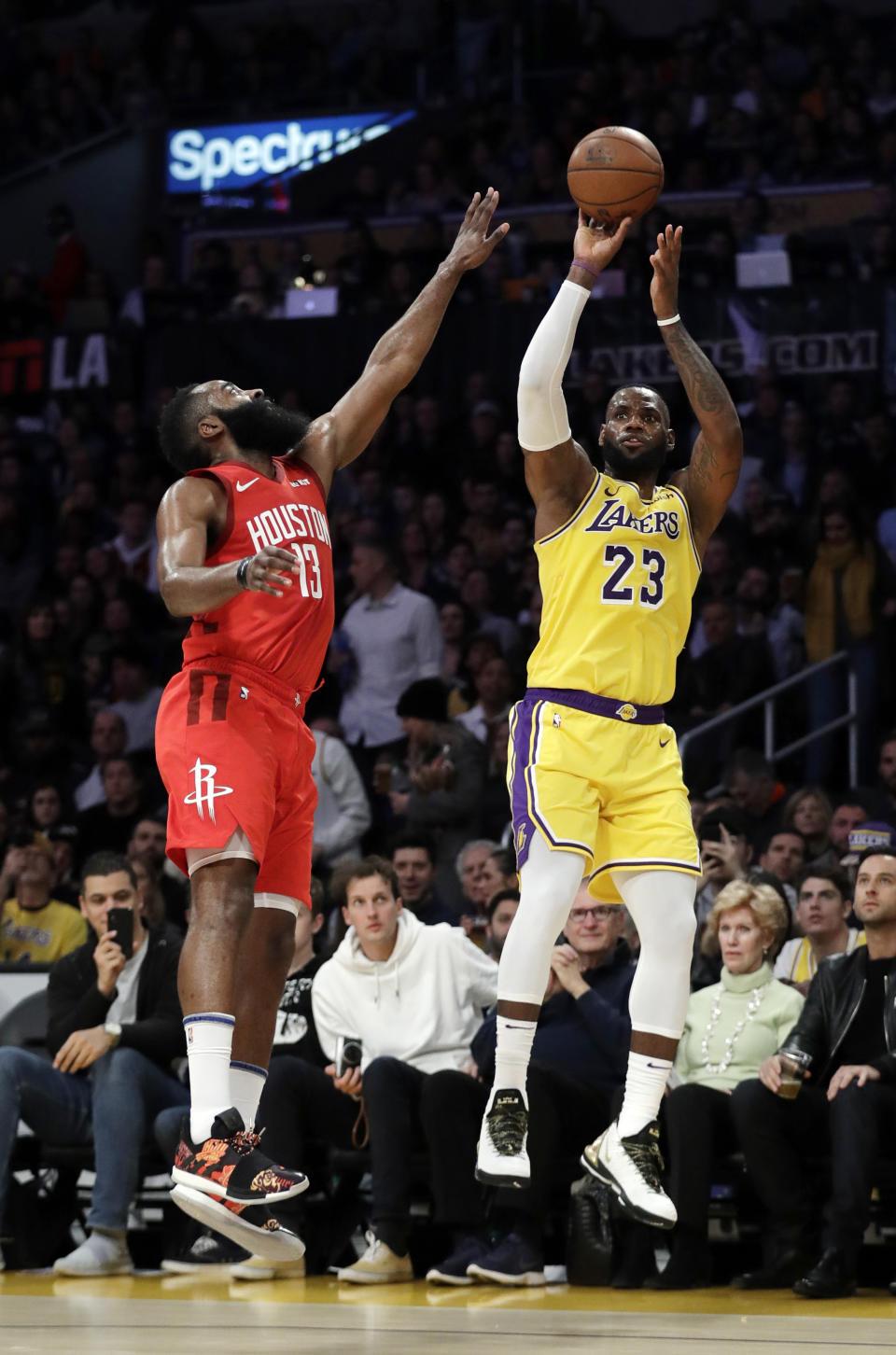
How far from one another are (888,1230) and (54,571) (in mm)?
8151

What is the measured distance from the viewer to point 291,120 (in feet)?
62.8

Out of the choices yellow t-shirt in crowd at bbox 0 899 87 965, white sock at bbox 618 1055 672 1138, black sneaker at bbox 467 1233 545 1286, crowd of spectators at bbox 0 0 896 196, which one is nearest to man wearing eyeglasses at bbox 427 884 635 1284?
black sneaker at bbox 467 1233 545 1286

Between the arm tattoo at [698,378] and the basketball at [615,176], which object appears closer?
the basketball at [615,176]

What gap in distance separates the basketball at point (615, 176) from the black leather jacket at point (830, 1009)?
2971 millimetres

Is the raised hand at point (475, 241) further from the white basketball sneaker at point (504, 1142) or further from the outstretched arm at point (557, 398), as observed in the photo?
the white basketball sneaker at point (504, 1142)

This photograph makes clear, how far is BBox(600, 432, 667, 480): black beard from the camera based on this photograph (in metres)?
5.89

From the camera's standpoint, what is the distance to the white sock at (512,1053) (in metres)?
5.60

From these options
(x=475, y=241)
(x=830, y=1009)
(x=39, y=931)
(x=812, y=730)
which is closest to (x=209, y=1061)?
(x=475, y=241)

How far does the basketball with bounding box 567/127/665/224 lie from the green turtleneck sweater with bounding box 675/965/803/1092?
3127 mm

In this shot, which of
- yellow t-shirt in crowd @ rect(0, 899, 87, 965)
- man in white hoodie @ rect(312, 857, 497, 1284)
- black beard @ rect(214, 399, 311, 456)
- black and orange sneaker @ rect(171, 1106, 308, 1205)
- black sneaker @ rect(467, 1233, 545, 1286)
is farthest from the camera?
yellow t-shirt in crowd @ rect(0, 899, 87, 965)

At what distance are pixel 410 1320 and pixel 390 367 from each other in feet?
9.33

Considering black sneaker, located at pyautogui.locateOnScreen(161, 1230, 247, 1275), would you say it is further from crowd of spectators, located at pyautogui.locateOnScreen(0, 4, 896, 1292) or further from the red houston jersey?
the red houston jersey

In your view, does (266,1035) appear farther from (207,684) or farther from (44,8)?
(44,8)

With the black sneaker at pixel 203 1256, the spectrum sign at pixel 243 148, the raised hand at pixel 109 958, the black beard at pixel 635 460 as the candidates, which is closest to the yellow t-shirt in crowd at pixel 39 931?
the raised hand at pixel 109 958
